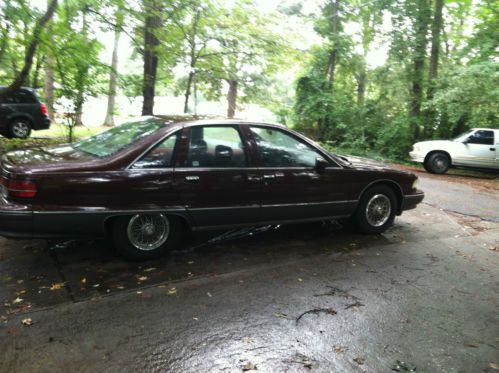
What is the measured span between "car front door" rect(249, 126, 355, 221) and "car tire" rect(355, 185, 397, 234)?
425mm

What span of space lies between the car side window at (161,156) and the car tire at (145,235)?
1.74 feet

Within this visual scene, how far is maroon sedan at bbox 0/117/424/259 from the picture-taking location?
3.81m

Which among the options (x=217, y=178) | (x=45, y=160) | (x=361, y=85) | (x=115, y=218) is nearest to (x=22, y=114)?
(x=45, y=160)

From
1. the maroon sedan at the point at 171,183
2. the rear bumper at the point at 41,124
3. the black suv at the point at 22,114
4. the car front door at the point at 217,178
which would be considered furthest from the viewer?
the rear bumper at the point at 41,124

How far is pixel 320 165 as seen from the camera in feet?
16.6

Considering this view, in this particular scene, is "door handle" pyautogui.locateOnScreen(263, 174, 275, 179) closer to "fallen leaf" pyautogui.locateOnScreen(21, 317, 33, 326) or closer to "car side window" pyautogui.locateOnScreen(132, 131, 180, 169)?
"car side window" pyautogui.locateOnScreen(132, 131, 180, 169)

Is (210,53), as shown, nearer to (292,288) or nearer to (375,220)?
(375,220)

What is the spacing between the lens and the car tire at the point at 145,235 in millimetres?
4230

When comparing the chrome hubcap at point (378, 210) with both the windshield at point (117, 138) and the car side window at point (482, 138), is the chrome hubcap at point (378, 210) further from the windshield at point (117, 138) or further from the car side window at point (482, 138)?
the car side window at point (482, 138)

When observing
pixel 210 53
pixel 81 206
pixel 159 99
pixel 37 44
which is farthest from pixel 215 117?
pixel 159 99

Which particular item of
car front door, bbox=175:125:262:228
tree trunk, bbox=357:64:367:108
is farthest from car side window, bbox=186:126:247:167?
tree trunk, bbox=357:64:367:108

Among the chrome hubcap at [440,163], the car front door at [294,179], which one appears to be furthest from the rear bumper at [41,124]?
the chrome hubcap at [440,163]

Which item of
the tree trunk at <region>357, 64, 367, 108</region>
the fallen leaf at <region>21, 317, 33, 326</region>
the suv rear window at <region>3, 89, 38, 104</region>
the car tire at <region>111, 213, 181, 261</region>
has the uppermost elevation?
the tree trunk at <region>357, 64, 367, 108</region>

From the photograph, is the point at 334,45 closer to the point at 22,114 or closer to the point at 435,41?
the point at 435,41
